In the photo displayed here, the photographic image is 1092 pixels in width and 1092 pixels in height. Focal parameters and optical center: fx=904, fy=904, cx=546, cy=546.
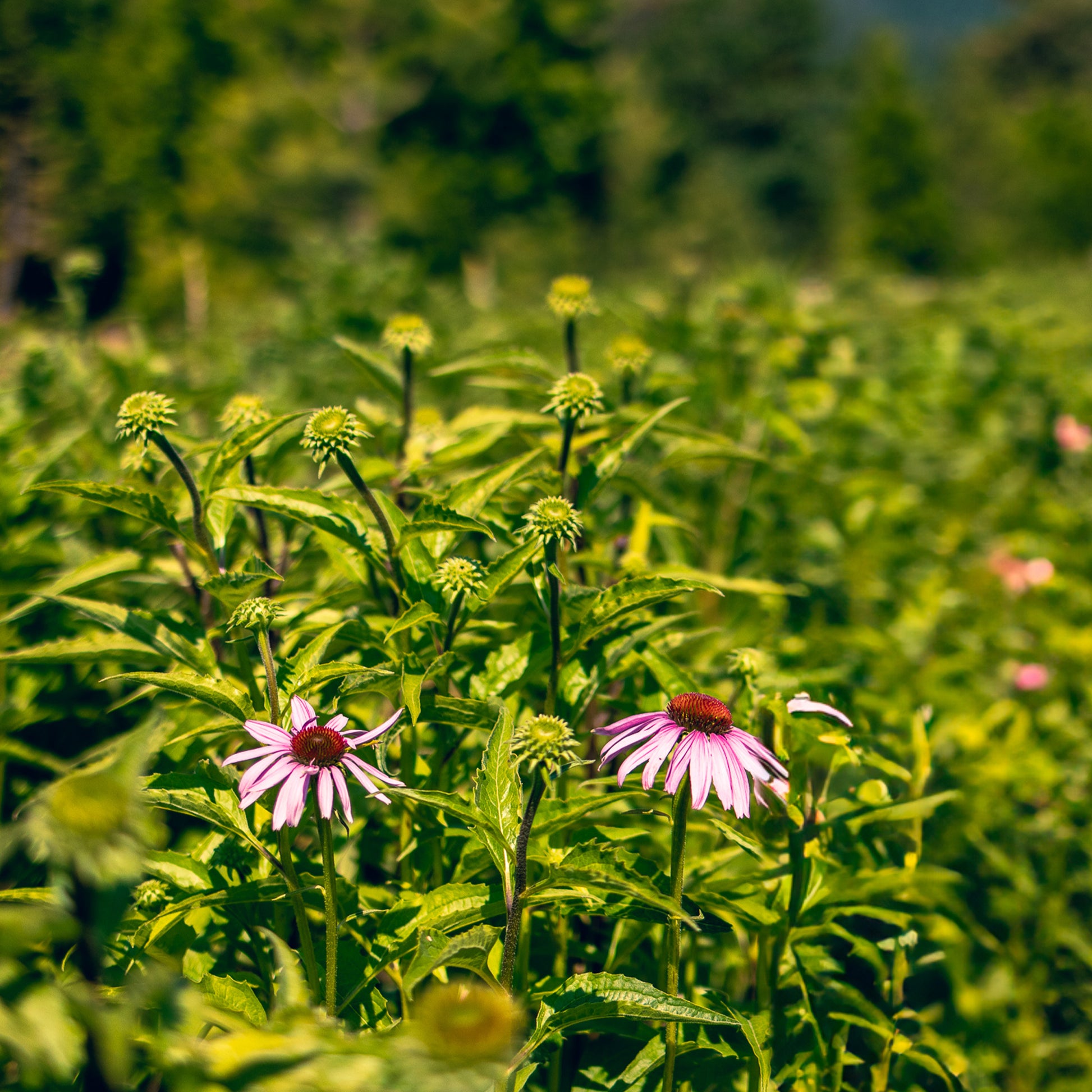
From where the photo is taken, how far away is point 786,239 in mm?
32594

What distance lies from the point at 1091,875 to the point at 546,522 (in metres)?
1.54

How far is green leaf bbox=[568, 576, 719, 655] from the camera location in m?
1.12

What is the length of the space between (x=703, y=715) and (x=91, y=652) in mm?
779

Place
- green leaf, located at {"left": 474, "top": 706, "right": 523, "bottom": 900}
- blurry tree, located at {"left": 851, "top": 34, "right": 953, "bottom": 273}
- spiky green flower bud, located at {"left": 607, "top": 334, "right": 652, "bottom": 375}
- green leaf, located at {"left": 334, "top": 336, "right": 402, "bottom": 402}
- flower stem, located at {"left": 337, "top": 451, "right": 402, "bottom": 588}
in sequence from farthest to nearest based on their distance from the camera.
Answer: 1. blurry tree, located at {"left": 851, "top": 34, "right": 953, "bottom": 273}
2. spiky green flower bud, located at {"left": 607, "top": 334, "right": 652, "bottom": 375}
3. green leaf, located at {"left": 334, "top": 336, "right": 402, "bottom": 402}
4. flower stem, located at {"left": 337, "top": 451, "right": 402, "bottom": 588}
5. green leaf, located at {"left": 474, "top": 706, "right": 523, "bottom": 900}

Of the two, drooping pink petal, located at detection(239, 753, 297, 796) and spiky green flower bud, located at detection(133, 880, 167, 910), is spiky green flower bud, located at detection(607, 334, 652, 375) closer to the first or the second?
drooping pink petal, located at detection(239, 753, 297, 796)

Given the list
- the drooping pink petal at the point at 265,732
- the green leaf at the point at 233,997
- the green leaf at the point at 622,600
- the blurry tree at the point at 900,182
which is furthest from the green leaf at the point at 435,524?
the blurry tree at the point at 900,182

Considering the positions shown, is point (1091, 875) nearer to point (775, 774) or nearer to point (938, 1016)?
point (938, 1016)

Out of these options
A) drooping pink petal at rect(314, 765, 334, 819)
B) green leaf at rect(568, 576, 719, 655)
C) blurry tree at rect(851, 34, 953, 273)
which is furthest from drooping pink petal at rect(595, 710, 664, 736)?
blurry tree at rect(851, 34, 953, 273)

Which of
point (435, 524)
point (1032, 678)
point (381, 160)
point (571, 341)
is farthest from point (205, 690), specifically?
point (381, 160)

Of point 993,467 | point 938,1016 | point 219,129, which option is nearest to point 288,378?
point 938,1016

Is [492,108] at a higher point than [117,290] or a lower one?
higher

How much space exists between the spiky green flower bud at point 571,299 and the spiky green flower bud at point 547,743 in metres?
0.79

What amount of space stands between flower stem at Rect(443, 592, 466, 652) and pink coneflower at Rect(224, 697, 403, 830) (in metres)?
0.17

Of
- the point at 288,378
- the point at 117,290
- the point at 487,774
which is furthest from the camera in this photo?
the point at 117,290
